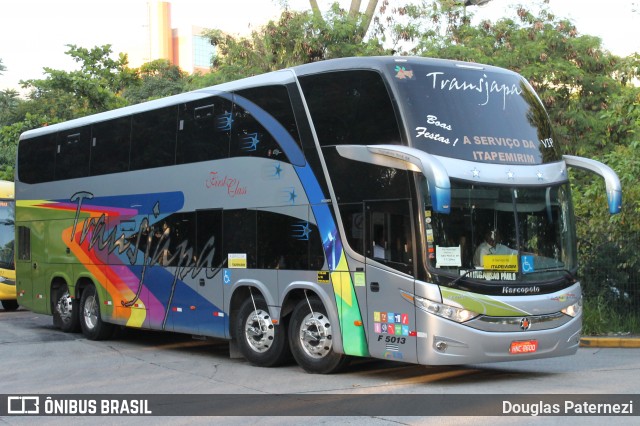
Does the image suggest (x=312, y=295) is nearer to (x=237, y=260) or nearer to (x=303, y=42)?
(x=237, y=260)

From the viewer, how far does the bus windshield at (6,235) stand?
25438 millimetres

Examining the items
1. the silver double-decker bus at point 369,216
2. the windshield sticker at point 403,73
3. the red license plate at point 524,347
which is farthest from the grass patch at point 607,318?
the windshield sticker at point 403,73

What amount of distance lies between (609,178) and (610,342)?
5.42 metres

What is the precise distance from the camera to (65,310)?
19.0 metres

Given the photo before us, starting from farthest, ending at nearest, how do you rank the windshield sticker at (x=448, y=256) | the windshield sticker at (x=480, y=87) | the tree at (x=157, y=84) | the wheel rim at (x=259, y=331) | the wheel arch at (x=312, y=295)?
the tree at (x=157, y=84), the wheel rim at (x=259, y=331), the wheel arch at (x=312, y=295), the windshield sticker at (x=480, y=87), the windshield sticker at (x=448, y=256)

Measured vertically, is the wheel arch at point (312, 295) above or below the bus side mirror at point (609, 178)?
below

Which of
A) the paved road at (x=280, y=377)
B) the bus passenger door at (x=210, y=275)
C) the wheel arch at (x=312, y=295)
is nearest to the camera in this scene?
the paved road at (x=280, y=377)

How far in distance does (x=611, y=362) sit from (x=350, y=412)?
5768 mm

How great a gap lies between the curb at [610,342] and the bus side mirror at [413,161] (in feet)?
22.4

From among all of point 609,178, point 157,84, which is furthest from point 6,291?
point 157,84

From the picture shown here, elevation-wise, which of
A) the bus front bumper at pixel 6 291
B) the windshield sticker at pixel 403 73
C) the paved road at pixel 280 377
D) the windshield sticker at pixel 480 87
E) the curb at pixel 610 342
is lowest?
the curb at pixel 610 342

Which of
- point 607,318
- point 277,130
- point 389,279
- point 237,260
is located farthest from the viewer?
point 607,318

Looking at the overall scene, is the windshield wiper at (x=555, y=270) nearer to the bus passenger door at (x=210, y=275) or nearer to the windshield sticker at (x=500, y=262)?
the windshield sticker at (x=500, y=262)

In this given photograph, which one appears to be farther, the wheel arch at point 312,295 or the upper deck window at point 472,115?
the wheel arch at point 312,295
